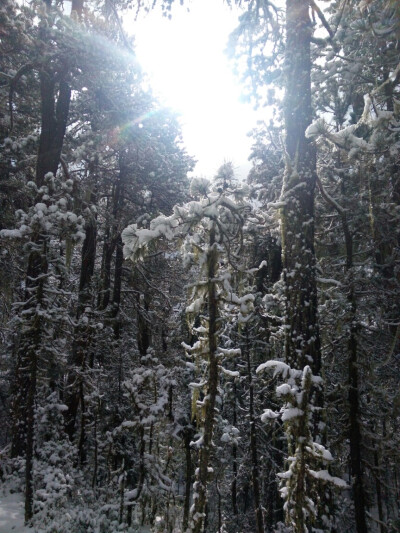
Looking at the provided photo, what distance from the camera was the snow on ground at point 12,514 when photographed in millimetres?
7918

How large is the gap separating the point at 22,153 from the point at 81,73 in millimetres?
2768

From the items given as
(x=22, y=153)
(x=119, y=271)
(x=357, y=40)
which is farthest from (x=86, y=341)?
(x=357, y=40)

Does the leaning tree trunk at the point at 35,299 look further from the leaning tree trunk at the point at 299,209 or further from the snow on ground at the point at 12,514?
the leaning tree trunk at the point at 299,209

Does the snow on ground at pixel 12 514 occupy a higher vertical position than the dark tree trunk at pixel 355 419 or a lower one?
lower

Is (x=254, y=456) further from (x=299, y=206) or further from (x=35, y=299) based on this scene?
(x=299, y=206)

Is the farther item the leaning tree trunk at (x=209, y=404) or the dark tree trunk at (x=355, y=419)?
the dark tree trunk at (x=355, y=419)

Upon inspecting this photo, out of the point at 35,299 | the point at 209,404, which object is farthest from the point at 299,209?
the point at 35,299

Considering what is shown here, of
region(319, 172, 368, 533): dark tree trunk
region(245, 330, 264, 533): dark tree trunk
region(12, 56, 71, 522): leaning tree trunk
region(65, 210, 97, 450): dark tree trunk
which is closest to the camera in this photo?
region(12, 56, 71, 522): leaning tree trunk

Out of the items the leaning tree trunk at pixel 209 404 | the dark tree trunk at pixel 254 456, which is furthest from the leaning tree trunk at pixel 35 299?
the dark tree trunk at pixel 254 456

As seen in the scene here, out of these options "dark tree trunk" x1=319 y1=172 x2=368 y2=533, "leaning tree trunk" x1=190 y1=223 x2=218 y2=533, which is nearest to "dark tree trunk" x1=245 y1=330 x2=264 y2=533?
"dark tree trunk" x1=319 y1=172 x2=368 y2=533

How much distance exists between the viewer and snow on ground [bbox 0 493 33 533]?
312 inches

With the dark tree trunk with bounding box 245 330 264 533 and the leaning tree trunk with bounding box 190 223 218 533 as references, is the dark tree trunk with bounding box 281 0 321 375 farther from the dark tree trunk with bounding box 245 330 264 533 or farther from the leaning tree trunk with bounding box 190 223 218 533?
the dark tree trunk with bounding box 245 330 264 533

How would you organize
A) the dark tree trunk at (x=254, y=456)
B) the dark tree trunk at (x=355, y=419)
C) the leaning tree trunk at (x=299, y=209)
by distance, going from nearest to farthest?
the leaning tree trunk at (x=299, y=209)
the dark tree trunk at (x=355, y=419)
the dark tree trunk at (x=254, y=456)

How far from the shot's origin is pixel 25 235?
8.72m
